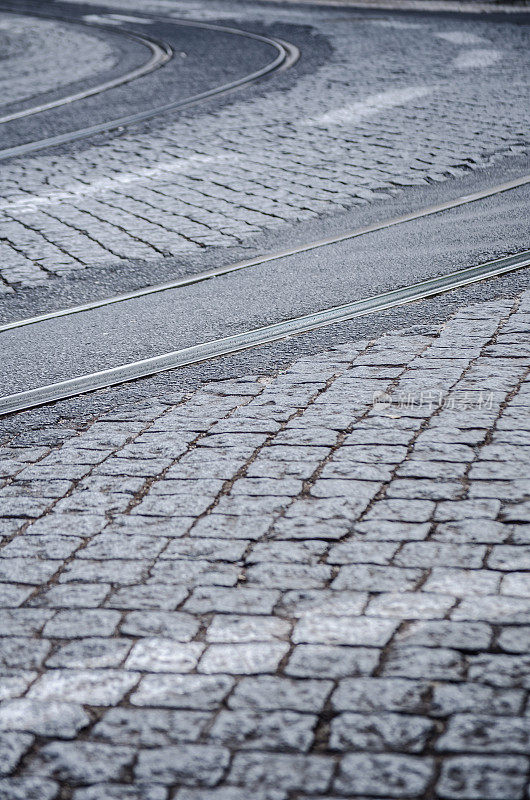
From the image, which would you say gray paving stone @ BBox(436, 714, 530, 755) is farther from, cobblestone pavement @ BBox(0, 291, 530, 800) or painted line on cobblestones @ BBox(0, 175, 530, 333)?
painted line on cobblestones @ BBox(0, 175, 530, 333)

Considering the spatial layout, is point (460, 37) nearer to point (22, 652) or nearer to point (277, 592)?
point (277, 592)

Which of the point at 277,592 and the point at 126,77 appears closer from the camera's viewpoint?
the point at 277,592

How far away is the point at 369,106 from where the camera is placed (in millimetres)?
11156

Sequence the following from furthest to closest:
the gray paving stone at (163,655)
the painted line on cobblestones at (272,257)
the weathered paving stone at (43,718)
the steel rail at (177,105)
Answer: the steel rail at (177,105), the painted line on cobblestones at (272,257), the gray paving stone at (163,655), the weathered paving stone at (43,718)

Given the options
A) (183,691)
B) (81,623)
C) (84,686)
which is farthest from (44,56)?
(183,691)

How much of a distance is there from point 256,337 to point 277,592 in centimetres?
251

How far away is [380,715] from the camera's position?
104 inches

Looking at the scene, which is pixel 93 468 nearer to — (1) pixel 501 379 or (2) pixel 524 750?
(1) pixel 501 379

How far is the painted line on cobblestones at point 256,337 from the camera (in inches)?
197

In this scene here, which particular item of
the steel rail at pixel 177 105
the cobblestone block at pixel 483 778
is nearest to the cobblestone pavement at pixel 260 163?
the steel rail at pixel 177 105

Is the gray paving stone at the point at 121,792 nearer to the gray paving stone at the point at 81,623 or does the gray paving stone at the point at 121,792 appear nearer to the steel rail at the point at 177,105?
the gray paving stone at the point at 81,623

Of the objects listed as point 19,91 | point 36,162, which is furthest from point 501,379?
point 19,91

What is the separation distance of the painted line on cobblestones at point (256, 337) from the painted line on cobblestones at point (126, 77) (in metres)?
7.20
